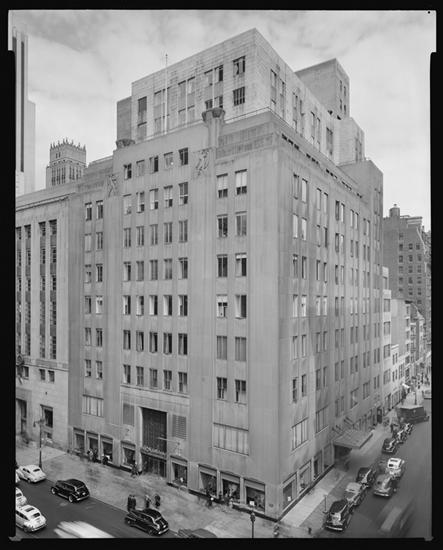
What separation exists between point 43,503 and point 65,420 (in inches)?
532

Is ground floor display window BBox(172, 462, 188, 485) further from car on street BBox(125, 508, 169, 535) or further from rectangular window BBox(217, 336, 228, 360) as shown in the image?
rectangular window BBox(217, 336, 228, 360)

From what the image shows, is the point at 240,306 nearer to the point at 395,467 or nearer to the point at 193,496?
the point at 193,496

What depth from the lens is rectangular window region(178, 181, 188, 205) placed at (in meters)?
41.4

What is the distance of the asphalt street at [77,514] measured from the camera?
108ft

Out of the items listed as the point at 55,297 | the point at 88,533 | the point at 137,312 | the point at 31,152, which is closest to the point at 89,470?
the point at 88,533

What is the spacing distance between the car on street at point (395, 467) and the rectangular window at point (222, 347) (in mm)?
19729

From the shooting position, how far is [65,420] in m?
50.4

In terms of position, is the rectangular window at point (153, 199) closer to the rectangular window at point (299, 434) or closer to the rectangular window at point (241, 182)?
the rectangular window at point (241, 182)

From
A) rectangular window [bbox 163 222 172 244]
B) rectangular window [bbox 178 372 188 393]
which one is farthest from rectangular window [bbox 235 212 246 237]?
rectangular window [bbox 178 372 188 393]

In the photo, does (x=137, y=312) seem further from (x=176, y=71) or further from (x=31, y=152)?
(x=176, y=71)

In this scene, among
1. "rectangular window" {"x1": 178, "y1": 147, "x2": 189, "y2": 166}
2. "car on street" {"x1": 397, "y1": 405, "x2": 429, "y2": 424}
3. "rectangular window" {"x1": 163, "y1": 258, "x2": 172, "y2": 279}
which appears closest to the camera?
"rectangular window" {"x1": 178, "y1": 147, "x2": 189, "y2": 166}

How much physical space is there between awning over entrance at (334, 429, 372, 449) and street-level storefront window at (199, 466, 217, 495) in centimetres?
1428

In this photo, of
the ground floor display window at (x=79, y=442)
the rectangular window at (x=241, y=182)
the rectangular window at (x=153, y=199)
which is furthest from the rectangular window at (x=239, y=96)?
the ground floor display window at (x=79, y=442)
